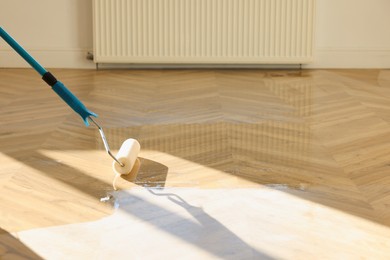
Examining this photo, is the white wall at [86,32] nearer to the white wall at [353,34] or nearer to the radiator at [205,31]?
the white wall at [353,34]

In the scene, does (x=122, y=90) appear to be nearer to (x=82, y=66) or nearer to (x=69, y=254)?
(x=82, y=66)

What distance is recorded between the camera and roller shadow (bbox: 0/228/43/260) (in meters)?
1.68

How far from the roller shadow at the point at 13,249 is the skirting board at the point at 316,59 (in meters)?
3.01

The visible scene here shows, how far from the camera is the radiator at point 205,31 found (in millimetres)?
4543

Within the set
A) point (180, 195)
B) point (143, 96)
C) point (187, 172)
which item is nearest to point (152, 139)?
point (187, 172)

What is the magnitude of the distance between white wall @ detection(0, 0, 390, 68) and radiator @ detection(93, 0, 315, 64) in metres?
0.18

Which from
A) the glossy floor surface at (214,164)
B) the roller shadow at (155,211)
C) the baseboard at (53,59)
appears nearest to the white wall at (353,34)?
the glossy floor surface at (214,164)

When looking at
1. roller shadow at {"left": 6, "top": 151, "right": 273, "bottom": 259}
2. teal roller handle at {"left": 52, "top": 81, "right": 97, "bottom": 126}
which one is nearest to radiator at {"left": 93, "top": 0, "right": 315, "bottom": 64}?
roller shadow at {"left": 6, "top": 151, "right": 273, "bottom": 259}

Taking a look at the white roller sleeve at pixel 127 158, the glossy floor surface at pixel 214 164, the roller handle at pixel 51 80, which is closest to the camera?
the glossy floor surface at pixel 214 164

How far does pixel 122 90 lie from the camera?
3.90 m

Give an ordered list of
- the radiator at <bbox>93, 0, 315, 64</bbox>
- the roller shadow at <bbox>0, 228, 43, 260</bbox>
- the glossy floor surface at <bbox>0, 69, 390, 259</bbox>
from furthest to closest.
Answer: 1. the radiator at <bbox>93, 0, 315, 64</bbox>
2. the glossy floor surface at <bbox>0, 69, 390, 259</bbox>
3. the roller shadow at <bbox>0, 228, 43, 260</bbox>

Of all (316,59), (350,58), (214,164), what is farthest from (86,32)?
(214,164)

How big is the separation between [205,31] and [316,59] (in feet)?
2.56

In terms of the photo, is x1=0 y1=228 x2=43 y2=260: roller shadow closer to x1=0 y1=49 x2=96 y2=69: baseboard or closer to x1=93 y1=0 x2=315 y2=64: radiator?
x1=93 y1=0 x2=315 y2=64: radiator
